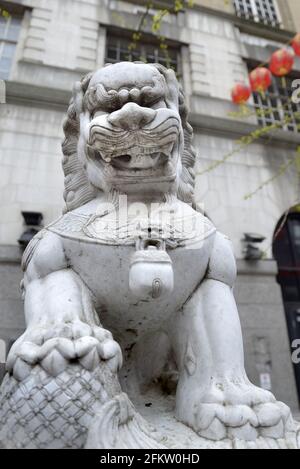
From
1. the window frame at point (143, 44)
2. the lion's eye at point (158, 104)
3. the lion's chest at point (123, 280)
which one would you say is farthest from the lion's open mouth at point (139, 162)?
the window frame at point (143, 44)

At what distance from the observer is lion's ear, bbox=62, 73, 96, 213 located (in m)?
1.39

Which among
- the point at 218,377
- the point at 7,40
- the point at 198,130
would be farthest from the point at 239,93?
the point at 218,377

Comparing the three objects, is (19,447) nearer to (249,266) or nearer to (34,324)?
(34,324)

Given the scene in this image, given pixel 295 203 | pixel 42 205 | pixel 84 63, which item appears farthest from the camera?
pixel 84 63

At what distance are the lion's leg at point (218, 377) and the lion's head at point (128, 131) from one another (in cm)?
38

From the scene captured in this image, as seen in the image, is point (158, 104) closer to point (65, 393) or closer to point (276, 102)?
point (65, 393)

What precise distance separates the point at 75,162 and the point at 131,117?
47 centimetres

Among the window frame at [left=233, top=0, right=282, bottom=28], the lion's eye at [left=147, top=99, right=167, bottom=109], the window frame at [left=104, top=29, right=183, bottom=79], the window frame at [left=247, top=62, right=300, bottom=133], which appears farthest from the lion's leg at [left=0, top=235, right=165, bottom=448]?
the window frame at [left=233, top=0, right=282, bottom=28]

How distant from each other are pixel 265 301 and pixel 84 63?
13.2 feet

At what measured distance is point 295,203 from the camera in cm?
450

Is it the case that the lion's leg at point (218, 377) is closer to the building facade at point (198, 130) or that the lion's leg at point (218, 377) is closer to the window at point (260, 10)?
the building facade at point (198, 130)

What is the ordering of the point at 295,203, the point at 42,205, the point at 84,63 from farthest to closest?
1. the point at 84,63
2. the point at 295,203
3. the point at 42,205

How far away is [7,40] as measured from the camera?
5.05 metres

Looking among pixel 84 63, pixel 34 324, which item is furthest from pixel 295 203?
pixel 34 324
